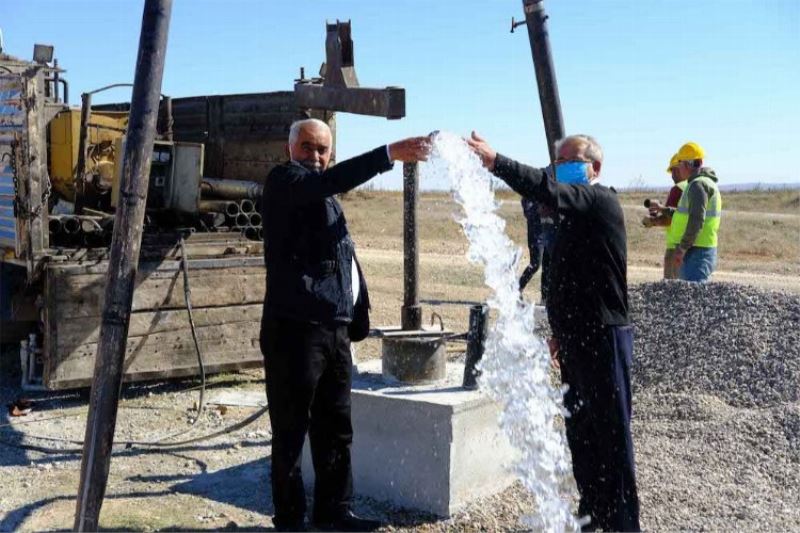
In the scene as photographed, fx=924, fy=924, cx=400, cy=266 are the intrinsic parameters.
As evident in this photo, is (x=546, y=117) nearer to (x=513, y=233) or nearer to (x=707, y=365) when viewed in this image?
(x=707, y=365)

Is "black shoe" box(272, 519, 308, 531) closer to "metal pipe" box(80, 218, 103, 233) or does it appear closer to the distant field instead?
"metal pipe" box(80, 218, 103, 233)

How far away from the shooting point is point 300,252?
428cm

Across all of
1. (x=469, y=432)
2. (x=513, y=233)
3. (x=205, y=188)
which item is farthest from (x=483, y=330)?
(x=513, y=233)

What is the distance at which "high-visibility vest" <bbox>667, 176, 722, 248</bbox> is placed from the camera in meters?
7.99

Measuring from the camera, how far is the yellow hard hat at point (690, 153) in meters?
8.18

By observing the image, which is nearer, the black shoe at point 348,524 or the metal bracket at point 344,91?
the black shoe at point 348,524

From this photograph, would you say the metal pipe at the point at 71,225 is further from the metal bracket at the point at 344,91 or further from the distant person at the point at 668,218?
the distant person at the point at 668,218

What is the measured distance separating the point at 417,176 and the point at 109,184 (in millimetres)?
3343

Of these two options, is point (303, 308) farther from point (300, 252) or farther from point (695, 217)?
point (695, 217)

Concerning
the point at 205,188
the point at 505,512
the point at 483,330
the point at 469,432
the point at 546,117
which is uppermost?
the point at 546,117

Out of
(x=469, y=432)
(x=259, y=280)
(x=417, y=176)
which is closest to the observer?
(x=469, y=432)

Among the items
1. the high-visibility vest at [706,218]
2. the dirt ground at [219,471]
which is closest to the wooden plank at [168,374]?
the dirt ground at [219,471]

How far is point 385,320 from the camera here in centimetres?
1095

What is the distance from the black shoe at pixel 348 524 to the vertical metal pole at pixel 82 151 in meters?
4.58
